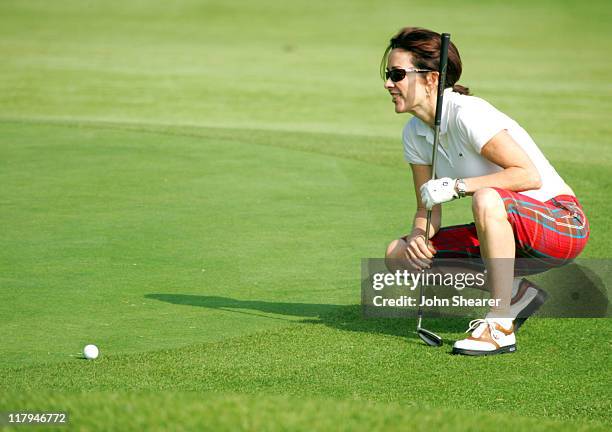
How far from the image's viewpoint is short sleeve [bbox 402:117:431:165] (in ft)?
19.4

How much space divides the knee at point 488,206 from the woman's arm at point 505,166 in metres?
0.10

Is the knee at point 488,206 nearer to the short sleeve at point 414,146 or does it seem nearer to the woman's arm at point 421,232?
the woman's arm at point 421,232

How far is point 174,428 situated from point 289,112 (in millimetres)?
14050

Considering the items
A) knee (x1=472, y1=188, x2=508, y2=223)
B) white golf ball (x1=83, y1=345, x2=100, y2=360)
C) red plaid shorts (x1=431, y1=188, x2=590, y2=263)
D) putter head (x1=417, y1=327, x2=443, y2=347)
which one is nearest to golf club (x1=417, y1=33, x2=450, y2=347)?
putter head (x1=417, y1=327, x2=443, y2=347)

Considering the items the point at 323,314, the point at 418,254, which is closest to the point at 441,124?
the point at 418,254

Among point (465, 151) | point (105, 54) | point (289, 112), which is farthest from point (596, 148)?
point (105, 54)

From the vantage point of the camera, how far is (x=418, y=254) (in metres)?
5.59

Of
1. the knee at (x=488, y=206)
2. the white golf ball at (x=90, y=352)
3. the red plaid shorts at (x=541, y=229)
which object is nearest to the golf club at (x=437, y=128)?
the red plaid shorts at (x=541, y=229)

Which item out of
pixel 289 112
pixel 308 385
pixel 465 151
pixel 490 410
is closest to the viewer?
pixel 490 410

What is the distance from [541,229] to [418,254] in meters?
0.63

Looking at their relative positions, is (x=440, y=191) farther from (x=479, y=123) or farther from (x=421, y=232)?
(x=421, y=232)

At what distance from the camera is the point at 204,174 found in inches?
399

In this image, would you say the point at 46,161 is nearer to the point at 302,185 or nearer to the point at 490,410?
the point at 302,185

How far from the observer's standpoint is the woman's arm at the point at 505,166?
5.39m
